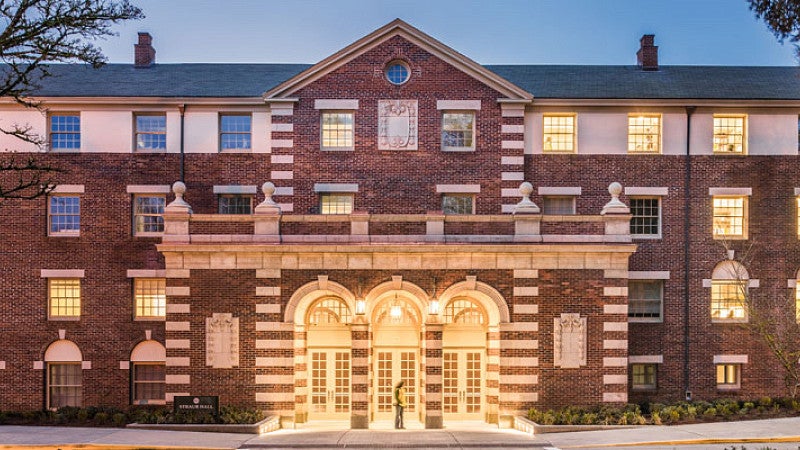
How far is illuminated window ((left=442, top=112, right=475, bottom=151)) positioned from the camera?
23891 mm

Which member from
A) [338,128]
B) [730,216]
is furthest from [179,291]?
[730,216]

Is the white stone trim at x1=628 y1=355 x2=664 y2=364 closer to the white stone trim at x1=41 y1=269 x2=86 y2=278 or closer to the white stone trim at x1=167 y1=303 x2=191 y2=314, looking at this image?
the white stone trim at x1=167 y1=303 x2=191 y2=314

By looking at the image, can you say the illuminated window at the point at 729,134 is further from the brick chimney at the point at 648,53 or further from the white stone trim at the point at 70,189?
the white stone trim at the point at 70,189

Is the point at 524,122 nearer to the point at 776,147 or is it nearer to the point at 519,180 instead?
the point at 519,180

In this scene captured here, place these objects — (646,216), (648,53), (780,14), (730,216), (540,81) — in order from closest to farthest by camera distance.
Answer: (780,14)
(646,216)
(730,216)
(540,81)
(648,53)

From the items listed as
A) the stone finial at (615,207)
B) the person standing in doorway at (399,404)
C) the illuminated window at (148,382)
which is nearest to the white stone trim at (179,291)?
the illuminated window at (148,382)

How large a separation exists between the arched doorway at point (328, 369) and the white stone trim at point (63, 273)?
9.39m

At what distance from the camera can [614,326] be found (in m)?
20.5

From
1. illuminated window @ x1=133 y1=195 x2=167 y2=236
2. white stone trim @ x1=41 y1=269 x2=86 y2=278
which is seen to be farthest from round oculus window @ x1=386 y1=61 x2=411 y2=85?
white stone trim @ x1=41 y1=269 x2=86 y2=278

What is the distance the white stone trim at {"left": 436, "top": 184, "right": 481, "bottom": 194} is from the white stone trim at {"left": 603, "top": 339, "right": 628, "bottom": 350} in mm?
7051

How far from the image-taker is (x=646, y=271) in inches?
944

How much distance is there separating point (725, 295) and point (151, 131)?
22950 mm

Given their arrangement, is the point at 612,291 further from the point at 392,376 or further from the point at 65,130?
the point at 65,130

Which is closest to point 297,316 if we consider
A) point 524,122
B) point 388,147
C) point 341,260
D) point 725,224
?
point 341,260
